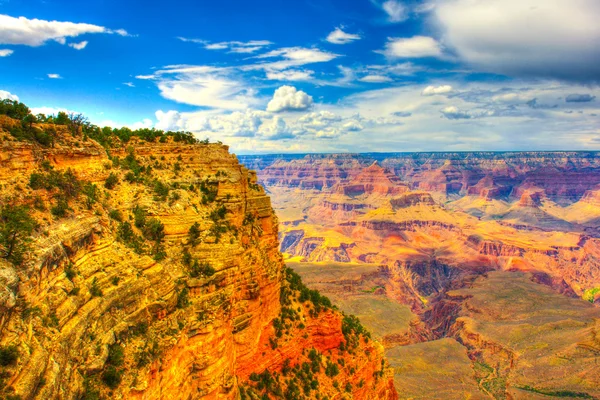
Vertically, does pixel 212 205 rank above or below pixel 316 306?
above

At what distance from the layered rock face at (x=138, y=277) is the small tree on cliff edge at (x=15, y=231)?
34cm


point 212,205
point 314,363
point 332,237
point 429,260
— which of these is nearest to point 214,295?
point 212,205

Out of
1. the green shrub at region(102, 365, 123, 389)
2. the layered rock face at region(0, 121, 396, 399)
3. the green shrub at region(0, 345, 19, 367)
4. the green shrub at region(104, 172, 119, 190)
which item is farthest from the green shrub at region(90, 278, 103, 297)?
the green shrub at region(104, 172, 119, 190)

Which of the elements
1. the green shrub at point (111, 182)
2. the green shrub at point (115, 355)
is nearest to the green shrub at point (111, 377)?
the green shrub at point (115, 355)

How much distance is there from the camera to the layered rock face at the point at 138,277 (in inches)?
472

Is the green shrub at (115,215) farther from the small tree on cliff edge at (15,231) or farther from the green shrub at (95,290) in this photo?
the green shrub at (95,290)

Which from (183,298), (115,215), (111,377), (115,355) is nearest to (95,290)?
(115,355)

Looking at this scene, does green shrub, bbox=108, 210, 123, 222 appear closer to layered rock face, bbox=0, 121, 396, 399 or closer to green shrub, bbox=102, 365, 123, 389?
layered rock face, bbox=0, 121, 396, 399

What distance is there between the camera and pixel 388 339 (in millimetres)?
80750

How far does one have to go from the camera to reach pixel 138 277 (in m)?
16.3

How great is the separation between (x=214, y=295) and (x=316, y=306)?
1518 centimetres

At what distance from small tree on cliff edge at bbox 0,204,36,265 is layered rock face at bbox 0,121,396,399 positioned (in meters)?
0.34

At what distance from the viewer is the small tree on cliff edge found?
12.1 metres

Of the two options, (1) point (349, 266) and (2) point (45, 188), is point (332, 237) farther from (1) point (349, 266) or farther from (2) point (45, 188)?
(2) point (45, 188)
